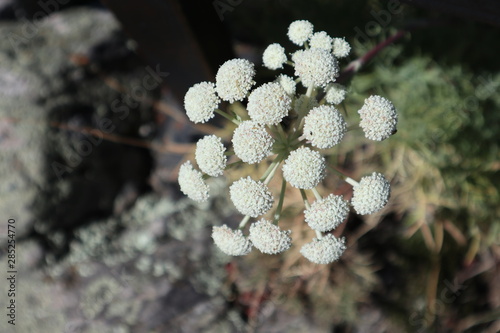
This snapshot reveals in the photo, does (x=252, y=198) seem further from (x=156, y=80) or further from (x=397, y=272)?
(x=156, y=80)

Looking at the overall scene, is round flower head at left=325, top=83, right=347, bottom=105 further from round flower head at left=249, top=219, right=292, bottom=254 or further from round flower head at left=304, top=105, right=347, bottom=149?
round flower head at left=249, top=219, right=292, bottom=254

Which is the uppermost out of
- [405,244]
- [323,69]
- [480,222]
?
[323,69]

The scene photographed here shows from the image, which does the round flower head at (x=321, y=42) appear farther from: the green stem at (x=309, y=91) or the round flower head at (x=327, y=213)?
the round flower head at (x=327, y=213)

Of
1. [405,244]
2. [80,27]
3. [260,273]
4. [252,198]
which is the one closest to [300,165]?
[252,198]

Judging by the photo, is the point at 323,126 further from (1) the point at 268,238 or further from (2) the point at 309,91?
(1) the point at 268,238

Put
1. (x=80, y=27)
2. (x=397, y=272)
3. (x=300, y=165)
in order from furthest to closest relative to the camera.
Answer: (x=80, y=27) → (x=397, y=272) → (x=300, y=165)

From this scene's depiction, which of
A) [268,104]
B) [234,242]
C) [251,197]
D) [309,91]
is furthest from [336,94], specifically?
[234,242]
